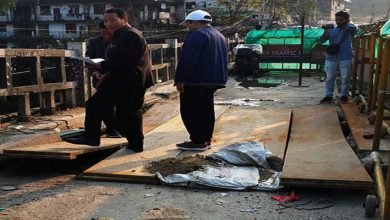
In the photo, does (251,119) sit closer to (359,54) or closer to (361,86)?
(361,86)

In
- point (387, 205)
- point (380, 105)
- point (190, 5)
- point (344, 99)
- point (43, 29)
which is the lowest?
point (344, 99)

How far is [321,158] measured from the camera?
4.46 metres

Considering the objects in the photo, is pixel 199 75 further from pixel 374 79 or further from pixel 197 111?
pixel 374 79

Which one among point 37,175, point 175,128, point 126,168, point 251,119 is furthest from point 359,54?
point 37,175

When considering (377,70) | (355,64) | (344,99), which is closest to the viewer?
(377,70)

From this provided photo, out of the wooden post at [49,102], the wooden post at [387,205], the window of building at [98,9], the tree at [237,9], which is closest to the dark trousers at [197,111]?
the wooden post at [387,205]

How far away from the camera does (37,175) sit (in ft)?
15.2

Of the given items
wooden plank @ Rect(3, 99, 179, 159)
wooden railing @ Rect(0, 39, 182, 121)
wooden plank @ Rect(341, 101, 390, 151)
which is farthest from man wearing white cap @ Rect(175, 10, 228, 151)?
wooden railing @ Rect(0, 39, 182, 121)

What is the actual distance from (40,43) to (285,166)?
137ft

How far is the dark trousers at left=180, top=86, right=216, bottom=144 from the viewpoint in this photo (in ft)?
16.8

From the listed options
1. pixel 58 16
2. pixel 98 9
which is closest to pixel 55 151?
pixel 98 9

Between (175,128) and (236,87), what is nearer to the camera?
(175,128)

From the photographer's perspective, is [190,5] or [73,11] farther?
[190,5]

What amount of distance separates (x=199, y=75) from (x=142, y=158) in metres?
1.13
